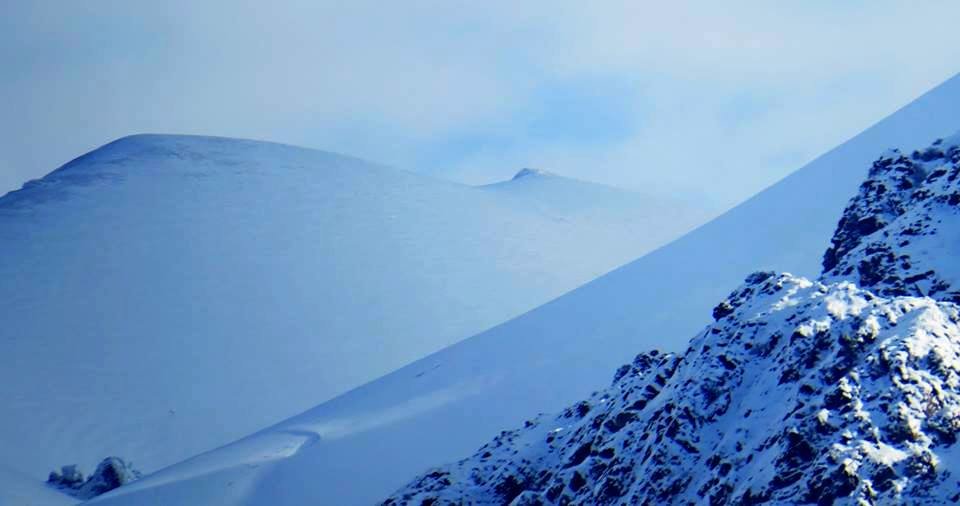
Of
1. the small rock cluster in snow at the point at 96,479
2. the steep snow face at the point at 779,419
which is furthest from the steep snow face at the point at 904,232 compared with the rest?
the small rock cluster in snow at the point at 96,479

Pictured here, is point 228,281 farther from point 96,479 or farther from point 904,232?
point 904,232

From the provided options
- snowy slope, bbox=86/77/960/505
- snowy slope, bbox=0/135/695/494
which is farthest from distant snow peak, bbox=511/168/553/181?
snowy slope, bbox=86/77/960/505

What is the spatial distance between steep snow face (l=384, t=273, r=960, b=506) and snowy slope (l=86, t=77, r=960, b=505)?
9414mm

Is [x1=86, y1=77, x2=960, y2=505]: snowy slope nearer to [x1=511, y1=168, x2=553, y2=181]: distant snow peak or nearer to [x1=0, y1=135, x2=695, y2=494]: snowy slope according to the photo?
[x1=0, y1=135, x2=695, y2=494]: snowy slope

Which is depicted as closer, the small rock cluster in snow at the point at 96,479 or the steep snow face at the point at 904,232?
the steep snow face at the point at 904,232

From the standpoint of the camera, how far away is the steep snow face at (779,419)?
877 centimetres

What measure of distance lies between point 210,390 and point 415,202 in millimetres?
25515

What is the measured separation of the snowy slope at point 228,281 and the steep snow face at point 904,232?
92.4ft

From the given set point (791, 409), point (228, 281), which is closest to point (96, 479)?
point (228, 281)

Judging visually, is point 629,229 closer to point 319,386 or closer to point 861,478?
point 319,386

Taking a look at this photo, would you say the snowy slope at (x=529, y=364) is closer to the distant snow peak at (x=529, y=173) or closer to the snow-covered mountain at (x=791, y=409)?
the snow-covered mountain at (x=791, y=409)

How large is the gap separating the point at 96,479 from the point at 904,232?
24.5 meters

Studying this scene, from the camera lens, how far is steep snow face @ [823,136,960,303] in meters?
12.1

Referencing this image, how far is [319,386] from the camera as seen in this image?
147ft
